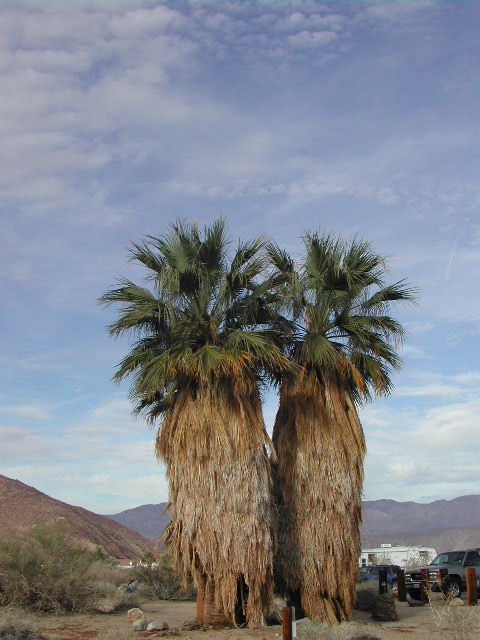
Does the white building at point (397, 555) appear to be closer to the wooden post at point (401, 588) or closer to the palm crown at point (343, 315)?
the wooden post at point (401, 588)

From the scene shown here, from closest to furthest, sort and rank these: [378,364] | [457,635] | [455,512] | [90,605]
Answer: [457,635]
[378,364]
[90,605]
[455,512]

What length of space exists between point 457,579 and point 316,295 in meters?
13.5

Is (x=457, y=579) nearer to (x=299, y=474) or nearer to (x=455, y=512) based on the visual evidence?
(x=299, y=474)

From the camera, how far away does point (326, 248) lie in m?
17.9

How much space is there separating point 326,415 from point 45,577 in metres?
8.94

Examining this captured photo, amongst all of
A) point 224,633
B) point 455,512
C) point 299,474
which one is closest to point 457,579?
point 299,474

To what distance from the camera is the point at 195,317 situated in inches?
653

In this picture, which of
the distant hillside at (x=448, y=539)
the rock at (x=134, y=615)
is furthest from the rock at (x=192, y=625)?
the distant hillside at (x=448, y=539)

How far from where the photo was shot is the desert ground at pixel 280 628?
12891 millimetres

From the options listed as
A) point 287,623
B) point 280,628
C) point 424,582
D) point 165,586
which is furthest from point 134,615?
point 287,623

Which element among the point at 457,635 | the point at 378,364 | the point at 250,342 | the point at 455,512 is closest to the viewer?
the point at 457,635

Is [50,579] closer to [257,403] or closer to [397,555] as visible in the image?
[257,403]

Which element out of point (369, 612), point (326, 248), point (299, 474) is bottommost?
point (369, 612)

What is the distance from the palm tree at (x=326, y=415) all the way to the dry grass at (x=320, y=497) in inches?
0.9
